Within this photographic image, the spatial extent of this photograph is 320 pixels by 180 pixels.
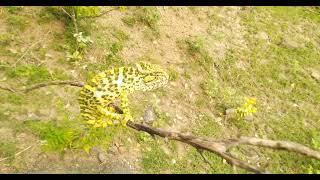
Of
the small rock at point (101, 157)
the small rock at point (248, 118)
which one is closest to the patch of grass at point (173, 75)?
the small rock at point (248, 118)

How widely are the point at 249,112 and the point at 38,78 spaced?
3043 millimetres

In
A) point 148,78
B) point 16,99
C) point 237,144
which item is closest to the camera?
point 237,144

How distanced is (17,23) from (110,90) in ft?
11.6

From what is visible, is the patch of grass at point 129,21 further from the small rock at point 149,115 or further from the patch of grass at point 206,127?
the patch of grass at point 206,127

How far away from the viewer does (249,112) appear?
6484mm

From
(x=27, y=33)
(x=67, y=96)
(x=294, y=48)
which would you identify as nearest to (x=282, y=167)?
(x=294, y=48)

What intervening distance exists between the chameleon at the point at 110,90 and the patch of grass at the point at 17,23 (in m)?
3.11

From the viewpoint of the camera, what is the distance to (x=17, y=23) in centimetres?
730

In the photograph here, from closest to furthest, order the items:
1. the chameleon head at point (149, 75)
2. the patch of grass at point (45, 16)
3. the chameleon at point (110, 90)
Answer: the chameleon at point (110, 90), the chameleon head at point (149, 75), the patch of grass at point (45, 16)

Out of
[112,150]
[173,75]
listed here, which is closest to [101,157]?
[112,150]

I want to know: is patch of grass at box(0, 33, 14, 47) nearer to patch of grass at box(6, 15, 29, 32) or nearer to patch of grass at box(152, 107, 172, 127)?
patch of grass at box(6, 15, 29, 32)

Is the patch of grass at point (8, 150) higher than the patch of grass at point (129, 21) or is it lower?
lower

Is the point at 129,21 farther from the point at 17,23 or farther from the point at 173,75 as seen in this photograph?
the point at 17,23

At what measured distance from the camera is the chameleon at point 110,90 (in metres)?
4.42
